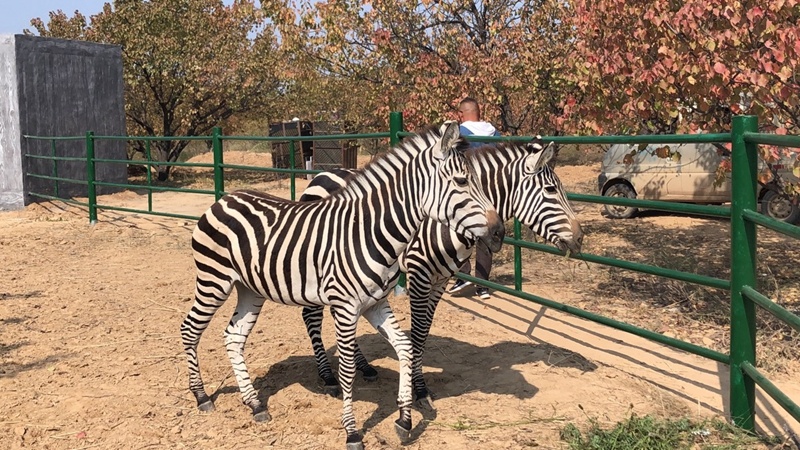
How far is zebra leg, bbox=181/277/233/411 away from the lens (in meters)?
4.03

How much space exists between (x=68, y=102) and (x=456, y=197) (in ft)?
43.4

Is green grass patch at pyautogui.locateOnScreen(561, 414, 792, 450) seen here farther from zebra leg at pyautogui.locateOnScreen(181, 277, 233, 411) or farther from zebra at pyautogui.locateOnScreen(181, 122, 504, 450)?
zebra leg at pyautogui.locateOnScreen(181, 277, 233, 411)

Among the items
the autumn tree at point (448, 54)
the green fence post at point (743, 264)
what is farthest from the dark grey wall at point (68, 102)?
the green fence post at point (743, 264)

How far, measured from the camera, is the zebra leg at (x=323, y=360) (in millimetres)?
4395

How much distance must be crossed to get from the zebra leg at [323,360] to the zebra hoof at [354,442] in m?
0.84

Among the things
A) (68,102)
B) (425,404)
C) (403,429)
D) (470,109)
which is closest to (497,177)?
(425,404)

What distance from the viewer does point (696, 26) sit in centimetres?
552

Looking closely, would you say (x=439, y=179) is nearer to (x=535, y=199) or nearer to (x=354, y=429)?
(x=535, y=199)

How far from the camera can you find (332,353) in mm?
5078

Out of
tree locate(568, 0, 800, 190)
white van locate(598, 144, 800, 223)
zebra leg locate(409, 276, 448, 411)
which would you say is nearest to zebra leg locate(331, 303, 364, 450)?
zebra leg locate(409, 276, 448, 411)

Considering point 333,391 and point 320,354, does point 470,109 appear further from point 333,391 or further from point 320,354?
point 333,391

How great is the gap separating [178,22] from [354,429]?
18403 millimetres

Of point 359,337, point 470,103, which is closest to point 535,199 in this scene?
point 359,337

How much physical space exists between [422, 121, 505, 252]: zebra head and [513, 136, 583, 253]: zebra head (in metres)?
0.51
